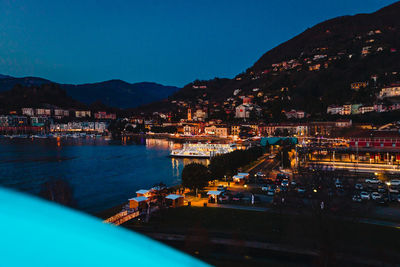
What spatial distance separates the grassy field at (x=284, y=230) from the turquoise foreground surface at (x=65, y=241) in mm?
3405

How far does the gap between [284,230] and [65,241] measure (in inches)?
181

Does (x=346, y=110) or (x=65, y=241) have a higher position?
→ (x=346, y=110)

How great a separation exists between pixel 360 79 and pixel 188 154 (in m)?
22.9

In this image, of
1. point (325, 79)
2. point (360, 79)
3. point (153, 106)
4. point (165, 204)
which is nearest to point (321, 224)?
point (165, 204)

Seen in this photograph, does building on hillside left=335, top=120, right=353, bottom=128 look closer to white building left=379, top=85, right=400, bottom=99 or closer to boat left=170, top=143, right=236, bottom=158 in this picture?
white building left=379, top=85, right=400, bottom=99

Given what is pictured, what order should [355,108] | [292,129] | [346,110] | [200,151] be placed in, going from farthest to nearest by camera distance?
1. [346,110]
2. [355,108]
3. [292,129]
4. [200,151]

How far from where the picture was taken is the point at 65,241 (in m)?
0.40

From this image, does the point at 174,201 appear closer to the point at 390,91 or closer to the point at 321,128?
the point at 321,128

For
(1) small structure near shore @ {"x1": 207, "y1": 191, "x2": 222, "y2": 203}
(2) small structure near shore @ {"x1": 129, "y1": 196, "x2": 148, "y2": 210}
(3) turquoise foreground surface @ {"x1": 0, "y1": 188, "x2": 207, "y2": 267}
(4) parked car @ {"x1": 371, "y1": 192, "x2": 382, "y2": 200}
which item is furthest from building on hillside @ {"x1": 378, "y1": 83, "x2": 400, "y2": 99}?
(3) turquoise foreground surface @ {"x1": 0, "y1": 188, "x2": 207, "y2": 267}

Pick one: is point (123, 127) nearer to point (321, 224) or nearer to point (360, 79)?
point (360, 79)

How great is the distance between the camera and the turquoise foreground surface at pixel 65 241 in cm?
37

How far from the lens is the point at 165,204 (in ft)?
19.6

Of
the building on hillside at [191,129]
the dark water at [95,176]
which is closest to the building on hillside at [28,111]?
the building on hillside at [191,129]

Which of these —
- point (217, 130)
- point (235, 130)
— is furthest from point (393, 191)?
point (217, 130)
